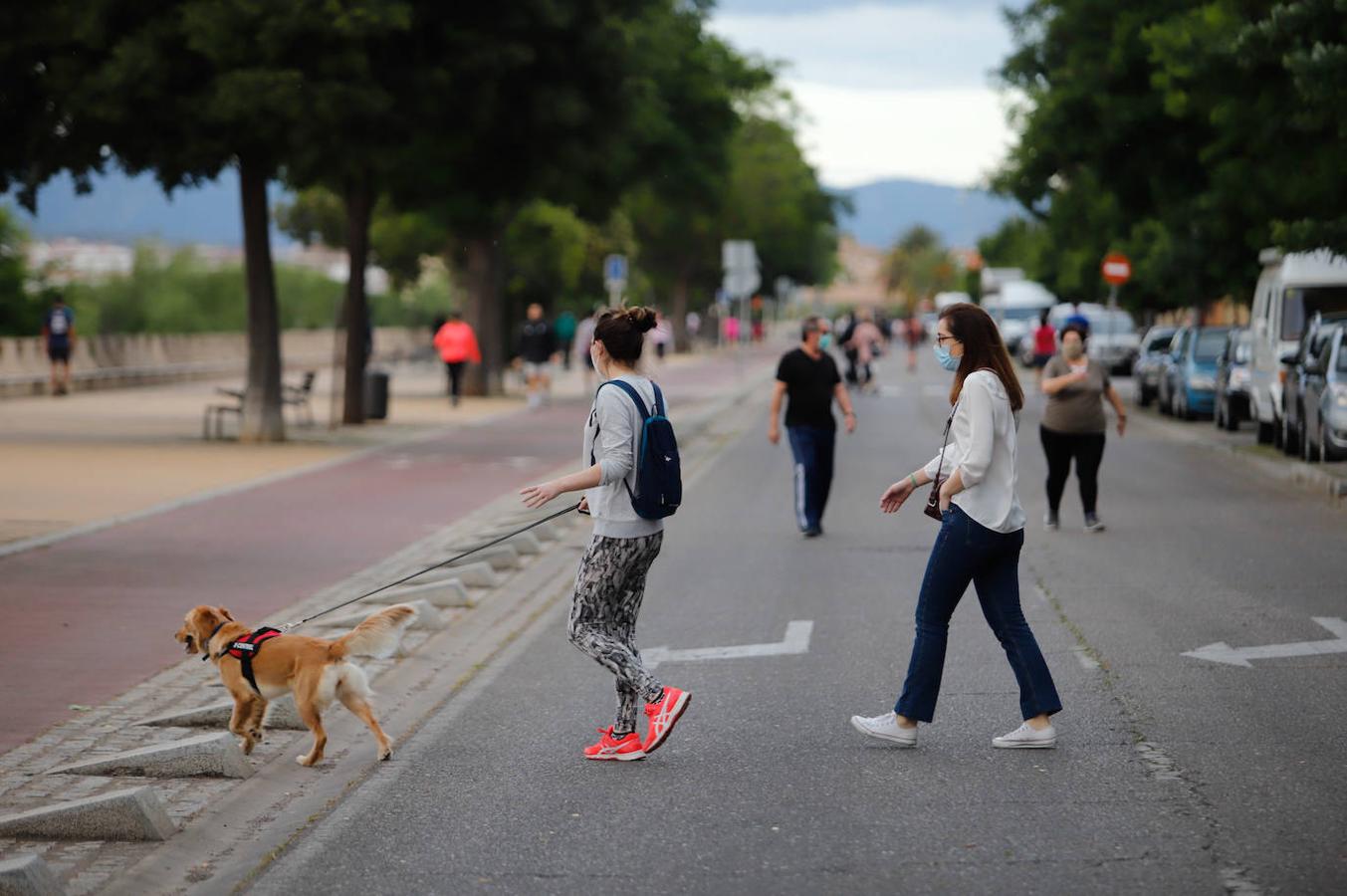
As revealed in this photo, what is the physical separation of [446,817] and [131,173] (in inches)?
764

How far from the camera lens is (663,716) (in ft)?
25.1

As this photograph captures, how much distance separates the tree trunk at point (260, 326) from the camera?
25.3 metres

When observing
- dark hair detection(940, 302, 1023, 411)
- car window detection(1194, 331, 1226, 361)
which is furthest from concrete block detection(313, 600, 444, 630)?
car window detection(1194, 331, 1226, 361)

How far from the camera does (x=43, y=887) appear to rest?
17.9 feet

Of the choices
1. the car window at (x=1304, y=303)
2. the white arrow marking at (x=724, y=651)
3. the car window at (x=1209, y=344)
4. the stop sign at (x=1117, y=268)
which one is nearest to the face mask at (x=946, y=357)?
the white arrow marking at (x=724, y=651)

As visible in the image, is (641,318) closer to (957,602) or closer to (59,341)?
(957,602)

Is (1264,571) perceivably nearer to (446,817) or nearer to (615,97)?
(446,817)

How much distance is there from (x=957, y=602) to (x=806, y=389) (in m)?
8.09

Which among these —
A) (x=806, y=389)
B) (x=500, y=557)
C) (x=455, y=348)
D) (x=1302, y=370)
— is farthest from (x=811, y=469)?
(x=455, y=348)

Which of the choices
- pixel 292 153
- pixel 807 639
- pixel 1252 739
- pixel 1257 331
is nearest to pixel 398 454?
pixel 292 153

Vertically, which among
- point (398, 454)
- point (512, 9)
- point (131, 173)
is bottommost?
point (398, 454)

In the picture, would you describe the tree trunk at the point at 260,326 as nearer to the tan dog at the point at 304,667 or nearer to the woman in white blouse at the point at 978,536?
the tan dog at the point at 304,667

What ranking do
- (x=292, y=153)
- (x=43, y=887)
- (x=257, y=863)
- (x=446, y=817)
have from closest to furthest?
(x=43, y=887)
(x=257, y=863)
(x=446, y=817)
(x=292, y=153)

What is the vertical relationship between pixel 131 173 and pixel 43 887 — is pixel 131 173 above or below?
above
